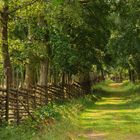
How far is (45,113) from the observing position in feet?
64.0

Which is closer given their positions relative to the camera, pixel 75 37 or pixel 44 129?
pixel 44 129

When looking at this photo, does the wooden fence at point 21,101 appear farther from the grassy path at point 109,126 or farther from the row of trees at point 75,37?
the grassy path at point 109,126

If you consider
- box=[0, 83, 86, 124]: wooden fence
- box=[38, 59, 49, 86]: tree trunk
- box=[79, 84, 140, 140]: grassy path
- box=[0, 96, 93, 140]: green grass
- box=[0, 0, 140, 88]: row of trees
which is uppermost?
box=[0, 0, 140, 88]: row of trees

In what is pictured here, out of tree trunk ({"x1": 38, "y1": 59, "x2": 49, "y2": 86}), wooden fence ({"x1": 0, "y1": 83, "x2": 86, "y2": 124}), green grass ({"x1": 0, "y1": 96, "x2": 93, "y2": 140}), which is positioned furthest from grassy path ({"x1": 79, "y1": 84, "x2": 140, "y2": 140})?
tree trunk ({"x1": 38, "y1": 59, "x2": 49, "y2": 86})

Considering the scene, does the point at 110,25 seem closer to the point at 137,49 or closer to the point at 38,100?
the point at 137,49

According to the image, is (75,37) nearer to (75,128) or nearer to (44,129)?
(75,128)

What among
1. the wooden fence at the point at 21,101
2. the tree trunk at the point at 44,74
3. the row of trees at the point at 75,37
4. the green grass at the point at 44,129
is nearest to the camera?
the green grass at the point at 44,129

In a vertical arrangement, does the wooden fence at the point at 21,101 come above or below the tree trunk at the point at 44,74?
below

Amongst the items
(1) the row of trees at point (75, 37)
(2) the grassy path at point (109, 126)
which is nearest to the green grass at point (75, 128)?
(2) the grassy path at point (109, 126)

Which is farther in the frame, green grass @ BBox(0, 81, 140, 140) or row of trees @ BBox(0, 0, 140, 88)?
row of trees @ BBox(0, 0, 140, 88)

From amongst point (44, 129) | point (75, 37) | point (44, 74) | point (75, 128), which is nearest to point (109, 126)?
point (75, 128)

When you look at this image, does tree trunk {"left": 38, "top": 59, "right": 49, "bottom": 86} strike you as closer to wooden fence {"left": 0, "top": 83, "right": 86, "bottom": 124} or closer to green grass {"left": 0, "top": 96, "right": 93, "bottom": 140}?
wooden fence {"left": 0, "top": 83, "right": 86, "bottom": 124}

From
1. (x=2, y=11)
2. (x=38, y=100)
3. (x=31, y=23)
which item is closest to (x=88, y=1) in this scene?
(x=31, y=23)

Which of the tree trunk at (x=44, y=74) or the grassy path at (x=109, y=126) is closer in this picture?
the grassy path at (x=109, y=126)
